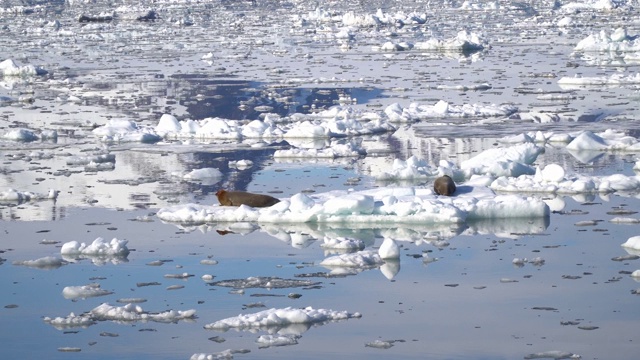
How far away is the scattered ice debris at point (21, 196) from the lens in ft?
37.6

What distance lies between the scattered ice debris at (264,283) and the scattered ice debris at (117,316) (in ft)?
2.49

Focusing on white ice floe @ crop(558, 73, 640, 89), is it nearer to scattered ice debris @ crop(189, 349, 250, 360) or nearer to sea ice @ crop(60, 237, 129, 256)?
sea ice @ crop(60, 237, 129, 256)

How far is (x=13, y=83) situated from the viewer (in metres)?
22.9

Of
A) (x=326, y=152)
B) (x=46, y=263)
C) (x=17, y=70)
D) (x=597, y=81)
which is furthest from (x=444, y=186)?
(x=17, y=70)

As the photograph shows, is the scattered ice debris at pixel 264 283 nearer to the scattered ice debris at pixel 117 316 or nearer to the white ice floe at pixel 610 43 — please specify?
the scattered ice debris at pixel 117 316

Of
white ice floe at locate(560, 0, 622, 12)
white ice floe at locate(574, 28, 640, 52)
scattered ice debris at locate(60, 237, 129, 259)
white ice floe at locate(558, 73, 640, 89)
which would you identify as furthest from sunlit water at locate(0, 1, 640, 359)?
white ice floe at locate(560, 0, 622, 12)

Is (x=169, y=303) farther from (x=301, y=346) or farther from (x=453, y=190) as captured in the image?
(x=453, y=190)

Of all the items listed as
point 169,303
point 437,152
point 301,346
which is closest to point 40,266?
point 169,303

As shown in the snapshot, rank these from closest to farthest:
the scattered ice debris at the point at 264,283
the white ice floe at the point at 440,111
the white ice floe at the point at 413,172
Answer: the scattered ice debris at the point at 264,283, the white ice floe at the point at 413,172, the white ice floe at the point at 440,111

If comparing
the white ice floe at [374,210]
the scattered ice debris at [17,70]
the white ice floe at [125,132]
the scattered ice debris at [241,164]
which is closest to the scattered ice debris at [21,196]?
the white ice floe at [374,210]

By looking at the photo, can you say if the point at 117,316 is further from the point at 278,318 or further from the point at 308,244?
the point at 308,244

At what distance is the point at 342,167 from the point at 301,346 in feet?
20.7

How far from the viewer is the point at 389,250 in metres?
8.84

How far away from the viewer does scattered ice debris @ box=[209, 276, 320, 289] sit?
26.9 feet
